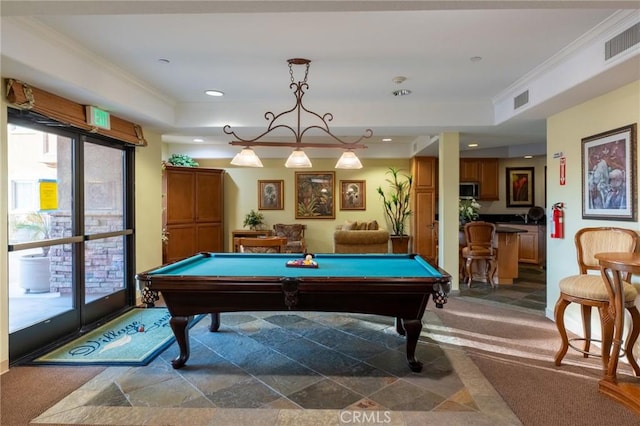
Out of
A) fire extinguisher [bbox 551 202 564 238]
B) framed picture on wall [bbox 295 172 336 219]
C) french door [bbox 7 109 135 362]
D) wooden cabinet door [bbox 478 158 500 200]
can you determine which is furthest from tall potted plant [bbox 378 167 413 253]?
french door [bbox 7 109 135 362]

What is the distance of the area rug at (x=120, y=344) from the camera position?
3.03 meters

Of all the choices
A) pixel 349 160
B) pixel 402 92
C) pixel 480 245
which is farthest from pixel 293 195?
pixel 349 160

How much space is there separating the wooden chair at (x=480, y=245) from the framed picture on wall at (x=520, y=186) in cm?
295

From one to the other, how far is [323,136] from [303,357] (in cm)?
441

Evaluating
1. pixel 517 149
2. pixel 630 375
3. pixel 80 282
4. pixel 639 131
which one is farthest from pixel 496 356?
pixel 517 149

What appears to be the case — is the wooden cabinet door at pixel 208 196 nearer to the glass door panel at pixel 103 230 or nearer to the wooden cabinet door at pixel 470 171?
the glass door panel at pixel 103 230

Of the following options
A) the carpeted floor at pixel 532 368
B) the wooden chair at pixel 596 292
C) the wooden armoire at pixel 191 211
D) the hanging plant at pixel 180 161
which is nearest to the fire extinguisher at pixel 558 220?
the wooden chair at pixel 596 292

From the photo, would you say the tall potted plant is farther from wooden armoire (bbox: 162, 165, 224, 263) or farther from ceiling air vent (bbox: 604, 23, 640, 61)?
ceiling air vent (bbox: 604, 23, 640, 61)

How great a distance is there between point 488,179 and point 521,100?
4461 mm

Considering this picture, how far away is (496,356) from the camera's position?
10.3ft

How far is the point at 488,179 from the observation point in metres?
8.14

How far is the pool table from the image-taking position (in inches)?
101

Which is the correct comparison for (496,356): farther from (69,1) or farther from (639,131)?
(69,1)

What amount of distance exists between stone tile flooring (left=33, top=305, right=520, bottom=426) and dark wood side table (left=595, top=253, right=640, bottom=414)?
797 mm
